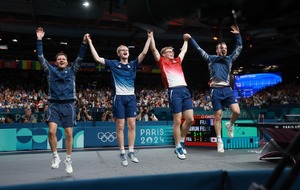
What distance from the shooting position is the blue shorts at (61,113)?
531cm

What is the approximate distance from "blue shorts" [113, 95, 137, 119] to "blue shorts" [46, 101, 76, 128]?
764mm

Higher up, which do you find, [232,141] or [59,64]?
[59,64]

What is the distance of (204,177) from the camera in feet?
11.4

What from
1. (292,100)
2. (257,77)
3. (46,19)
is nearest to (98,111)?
(46,19)

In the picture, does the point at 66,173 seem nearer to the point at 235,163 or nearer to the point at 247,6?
the point at 235,163

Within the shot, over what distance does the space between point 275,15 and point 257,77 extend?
24011mm

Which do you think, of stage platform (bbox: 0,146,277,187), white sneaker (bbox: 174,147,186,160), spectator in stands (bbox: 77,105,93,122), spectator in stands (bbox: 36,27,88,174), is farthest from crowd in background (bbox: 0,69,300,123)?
spectator in stands (bbox: 36,27,88,174)

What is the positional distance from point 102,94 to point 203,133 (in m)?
11.1

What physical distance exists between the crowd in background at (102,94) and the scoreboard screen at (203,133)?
6.04 metres

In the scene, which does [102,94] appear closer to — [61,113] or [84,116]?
[84,116]

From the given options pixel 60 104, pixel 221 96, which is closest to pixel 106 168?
pixel 60 104

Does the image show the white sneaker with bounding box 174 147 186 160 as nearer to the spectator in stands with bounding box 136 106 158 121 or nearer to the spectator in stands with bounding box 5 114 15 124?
the spectator in stands with bounding box 136 106 158 121

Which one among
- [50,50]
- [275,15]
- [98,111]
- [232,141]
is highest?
[50,50]

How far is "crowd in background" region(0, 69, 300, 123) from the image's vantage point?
17.0 meters
